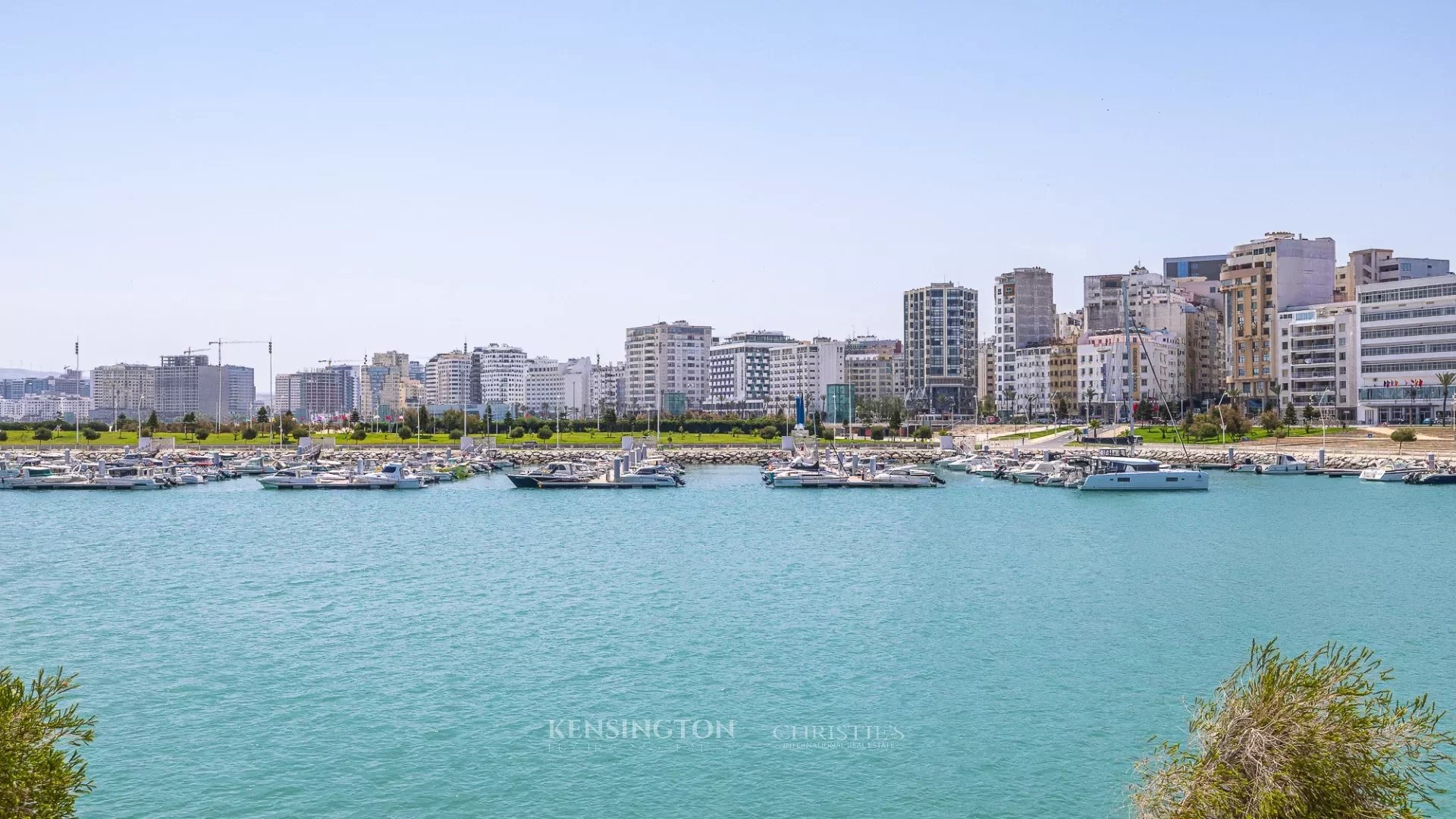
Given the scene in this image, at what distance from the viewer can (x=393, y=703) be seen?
79.4 ft

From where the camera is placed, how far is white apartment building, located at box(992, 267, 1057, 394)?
7313 inches

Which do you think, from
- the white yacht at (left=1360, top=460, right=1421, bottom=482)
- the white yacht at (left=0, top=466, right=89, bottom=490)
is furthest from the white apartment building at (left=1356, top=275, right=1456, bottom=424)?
the white yacht at (left=0, top=466, right=89, bottom=490)

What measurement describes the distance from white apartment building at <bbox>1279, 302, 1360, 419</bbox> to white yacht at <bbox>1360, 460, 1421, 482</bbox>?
37.7 m

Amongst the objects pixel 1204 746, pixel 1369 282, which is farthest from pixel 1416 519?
pixel 1369 282

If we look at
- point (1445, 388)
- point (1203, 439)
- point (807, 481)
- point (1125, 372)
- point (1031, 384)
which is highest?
point (1125, 372)

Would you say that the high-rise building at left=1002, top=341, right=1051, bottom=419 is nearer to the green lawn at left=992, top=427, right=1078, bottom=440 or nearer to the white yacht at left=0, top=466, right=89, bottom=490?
the green lawn at left=992, top=427, right=1078, bottom=440

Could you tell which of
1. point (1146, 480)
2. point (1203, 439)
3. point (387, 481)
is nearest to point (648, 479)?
point (387, 481)

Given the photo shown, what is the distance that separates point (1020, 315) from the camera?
188m

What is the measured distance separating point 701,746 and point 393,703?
675cm

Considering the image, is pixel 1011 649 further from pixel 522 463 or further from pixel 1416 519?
pixel 522 463

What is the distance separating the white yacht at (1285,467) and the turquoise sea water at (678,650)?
116 ft

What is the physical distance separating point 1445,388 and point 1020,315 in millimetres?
84181

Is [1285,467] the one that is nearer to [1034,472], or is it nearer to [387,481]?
[1034,472]

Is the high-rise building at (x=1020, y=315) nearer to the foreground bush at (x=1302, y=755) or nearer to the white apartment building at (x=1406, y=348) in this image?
the white apartment building at (x=1406, y=348)
